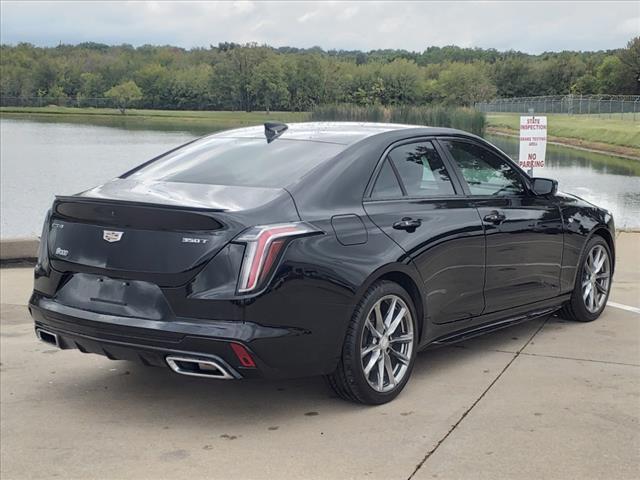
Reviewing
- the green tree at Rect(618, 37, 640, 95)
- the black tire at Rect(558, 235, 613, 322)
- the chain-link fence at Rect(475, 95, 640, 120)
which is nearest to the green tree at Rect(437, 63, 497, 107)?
the chain-link fence at Rect(475, 95, 640, 120)

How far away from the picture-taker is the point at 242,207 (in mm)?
4141

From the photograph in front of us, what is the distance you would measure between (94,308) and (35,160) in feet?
76.5

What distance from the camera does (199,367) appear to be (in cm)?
405

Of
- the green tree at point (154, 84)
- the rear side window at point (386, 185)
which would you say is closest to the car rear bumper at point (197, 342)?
the rear side window at point (386, 185)

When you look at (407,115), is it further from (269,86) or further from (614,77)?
(614,77)

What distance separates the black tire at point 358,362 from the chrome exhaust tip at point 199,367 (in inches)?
25.9

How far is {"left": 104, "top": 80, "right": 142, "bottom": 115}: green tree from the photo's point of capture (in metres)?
44.3

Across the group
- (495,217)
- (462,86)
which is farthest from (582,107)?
(495,217)

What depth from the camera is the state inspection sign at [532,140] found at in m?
12.5

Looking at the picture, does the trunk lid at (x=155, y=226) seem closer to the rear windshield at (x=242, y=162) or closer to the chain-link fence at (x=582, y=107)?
the rear windshield at (x=242, y=162)

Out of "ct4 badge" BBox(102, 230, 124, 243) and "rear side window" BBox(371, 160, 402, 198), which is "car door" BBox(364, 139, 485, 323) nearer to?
"rear side window" BBox(371, 160, 402, 198)

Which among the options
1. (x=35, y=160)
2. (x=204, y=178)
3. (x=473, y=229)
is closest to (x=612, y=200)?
(x=473, y=229)

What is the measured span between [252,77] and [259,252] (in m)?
18.7

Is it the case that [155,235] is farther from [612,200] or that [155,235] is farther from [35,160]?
[35,160]
